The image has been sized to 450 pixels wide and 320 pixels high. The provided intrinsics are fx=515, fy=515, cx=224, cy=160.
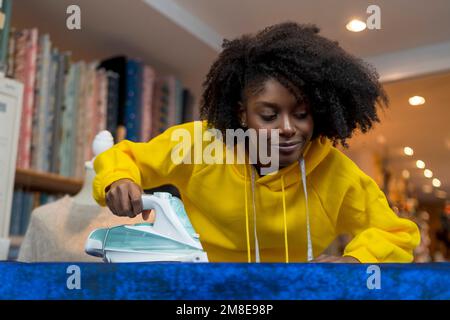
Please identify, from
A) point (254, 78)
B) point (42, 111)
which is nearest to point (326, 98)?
point (254, 78)

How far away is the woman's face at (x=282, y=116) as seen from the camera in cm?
71

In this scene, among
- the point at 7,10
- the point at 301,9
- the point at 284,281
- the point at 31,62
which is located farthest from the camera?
the point at 31,62

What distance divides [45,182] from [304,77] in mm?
1190

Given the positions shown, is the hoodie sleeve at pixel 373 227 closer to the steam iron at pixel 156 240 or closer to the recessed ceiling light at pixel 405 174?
the steam iron at pixel 156 240

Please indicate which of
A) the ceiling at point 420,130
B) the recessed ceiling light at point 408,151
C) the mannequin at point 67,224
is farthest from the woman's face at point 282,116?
the recessed ceiling light at point 408,151

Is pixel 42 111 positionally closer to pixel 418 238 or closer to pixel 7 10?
pixel 7 10

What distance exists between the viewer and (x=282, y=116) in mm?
710

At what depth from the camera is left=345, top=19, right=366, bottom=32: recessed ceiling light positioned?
1179 millimetres

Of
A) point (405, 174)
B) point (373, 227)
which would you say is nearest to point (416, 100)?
point (405, 174)

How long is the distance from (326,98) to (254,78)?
0.11 m

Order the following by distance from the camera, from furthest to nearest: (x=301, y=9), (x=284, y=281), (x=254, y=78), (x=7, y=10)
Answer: (x=7, y=10) < (x=301, y=9) < (x=254, y=78) < (x=284, y=281)

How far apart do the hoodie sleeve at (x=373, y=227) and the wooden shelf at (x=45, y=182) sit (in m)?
1.06

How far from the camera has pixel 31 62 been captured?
1591 millimetres

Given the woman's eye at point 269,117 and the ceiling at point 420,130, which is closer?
the woman's eye at point 269,117
